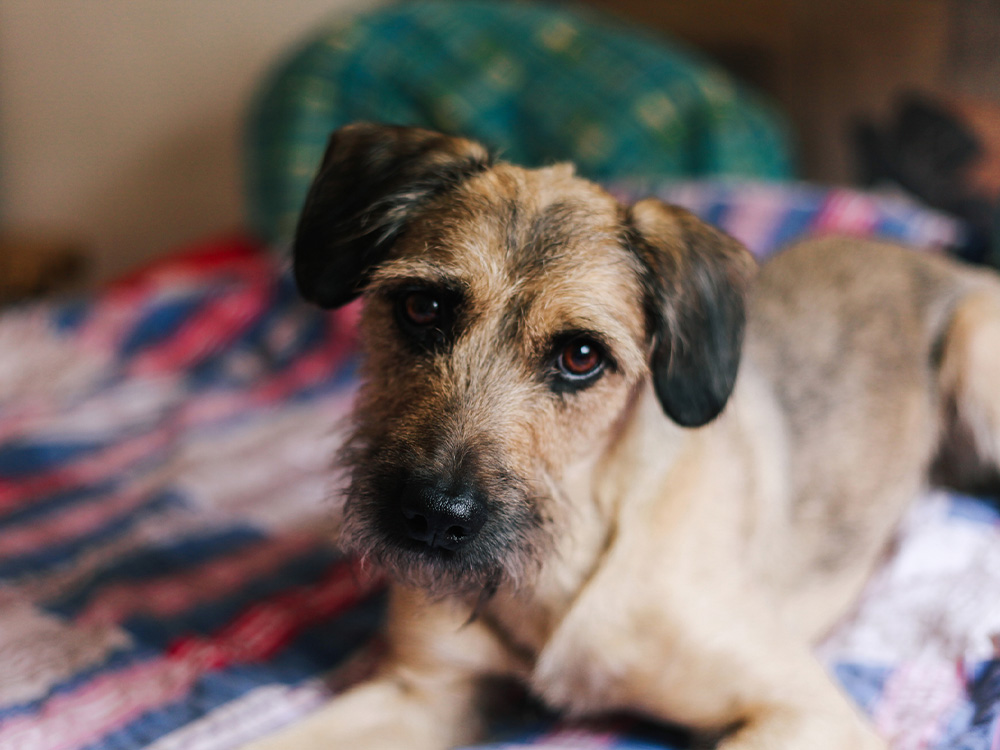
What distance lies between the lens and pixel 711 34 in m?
5.15

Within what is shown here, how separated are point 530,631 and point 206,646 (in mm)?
784

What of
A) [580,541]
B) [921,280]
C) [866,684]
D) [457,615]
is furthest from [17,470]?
[921,280]

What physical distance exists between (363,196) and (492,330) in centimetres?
36

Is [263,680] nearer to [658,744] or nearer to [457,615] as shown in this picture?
[457,615]

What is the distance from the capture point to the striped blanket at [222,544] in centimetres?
170

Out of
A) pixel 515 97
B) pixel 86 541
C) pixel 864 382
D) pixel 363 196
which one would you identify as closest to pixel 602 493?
pixel 363 196

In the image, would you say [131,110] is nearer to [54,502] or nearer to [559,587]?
[54,502]

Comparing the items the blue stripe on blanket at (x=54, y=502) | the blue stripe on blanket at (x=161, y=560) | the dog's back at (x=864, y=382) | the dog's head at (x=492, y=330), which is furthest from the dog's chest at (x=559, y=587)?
the blue stripe on blanket at (x=54, y=502)

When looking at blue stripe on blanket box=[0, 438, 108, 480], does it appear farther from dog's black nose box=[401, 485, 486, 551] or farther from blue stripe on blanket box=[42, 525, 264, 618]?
dog's black nose box=[401, 485, 486, 551]

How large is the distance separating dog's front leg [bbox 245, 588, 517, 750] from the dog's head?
10.9 inches

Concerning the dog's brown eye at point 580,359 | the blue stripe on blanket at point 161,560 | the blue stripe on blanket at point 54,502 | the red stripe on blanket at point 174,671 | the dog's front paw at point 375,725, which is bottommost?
the blue stripe on blanket at point 54,502

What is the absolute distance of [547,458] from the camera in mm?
1477

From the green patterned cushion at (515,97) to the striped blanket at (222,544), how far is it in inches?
22.2

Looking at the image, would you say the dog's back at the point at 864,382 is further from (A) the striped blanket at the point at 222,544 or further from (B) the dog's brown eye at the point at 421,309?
(B) the dog's brown eye at the point at 421,309
